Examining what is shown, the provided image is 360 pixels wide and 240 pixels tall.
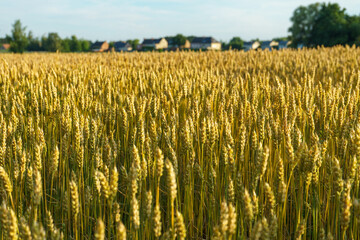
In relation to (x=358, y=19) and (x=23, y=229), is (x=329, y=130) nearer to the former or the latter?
(x=23, y=229)

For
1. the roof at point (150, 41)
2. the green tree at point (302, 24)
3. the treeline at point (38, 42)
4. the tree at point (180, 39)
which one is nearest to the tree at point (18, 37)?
the treeline at point (38, 42)

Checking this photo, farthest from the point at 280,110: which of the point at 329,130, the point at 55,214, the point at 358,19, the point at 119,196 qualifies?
the point at 358,19

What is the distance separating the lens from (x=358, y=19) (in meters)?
40.9

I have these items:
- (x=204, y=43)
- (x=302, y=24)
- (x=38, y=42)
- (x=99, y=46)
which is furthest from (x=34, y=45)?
(x=302, y=24)

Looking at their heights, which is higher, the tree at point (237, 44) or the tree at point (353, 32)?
the tree at point (237, 44)

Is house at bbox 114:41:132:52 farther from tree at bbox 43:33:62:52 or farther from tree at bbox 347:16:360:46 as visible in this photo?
tree at bbox 347:16:360:46

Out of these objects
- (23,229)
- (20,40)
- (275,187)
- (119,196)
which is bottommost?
(119,196)

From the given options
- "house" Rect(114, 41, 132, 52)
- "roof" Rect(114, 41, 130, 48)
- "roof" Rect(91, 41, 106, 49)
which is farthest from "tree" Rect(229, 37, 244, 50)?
"roof" Rect(91, 41, 106, 49)

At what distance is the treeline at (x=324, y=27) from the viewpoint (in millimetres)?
37438

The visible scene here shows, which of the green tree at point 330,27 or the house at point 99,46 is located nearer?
the green tree at point 330,27

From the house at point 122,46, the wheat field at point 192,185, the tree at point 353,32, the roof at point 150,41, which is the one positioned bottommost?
the wheat field at point 192,185

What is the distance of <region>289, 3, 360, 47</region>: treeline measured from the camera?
37.4 m

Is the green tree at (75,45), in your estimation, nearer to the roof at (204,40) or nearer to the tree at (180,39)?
the tree at (180,39)

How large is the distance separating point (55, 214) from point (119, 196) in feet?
1.23
